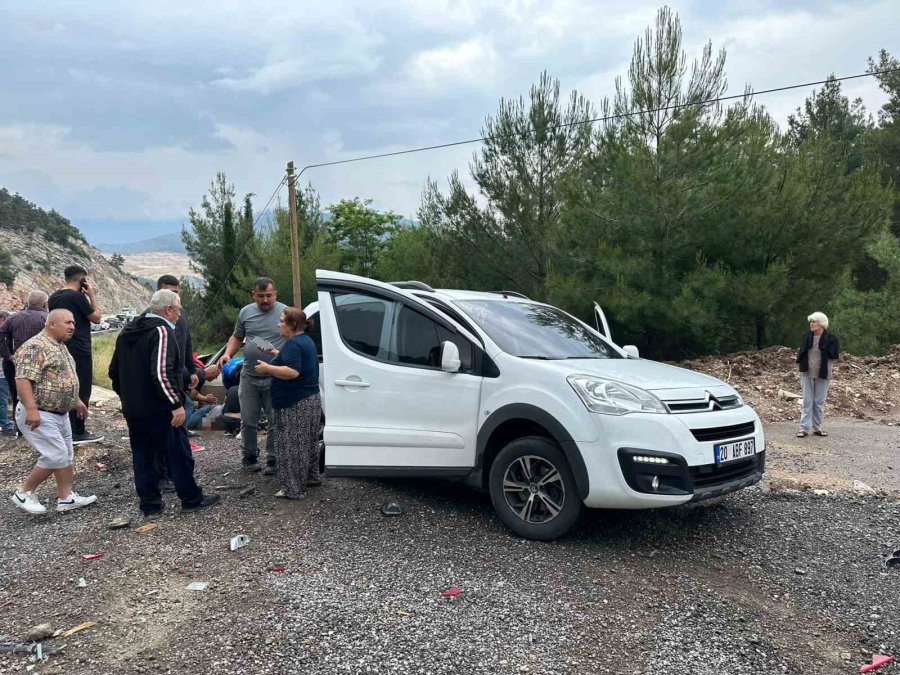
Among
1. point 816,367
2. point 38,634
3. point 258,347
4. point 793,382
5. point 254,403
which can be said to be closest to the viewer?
point 38,634

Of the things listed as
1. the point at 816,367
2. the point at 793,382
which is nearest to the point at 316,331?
the point at 816,367

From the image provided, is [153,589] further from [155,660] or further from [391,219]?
[391,219]

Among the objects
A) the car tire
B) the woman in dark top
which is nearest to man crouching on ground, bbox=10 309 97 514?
the woman in dark top

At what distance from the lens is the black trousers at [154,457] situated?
5293 millimetres

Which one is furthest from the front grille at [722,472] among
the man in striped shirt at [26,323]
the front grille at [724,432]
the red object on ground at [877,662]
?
the man in striped shirt at [26,323]

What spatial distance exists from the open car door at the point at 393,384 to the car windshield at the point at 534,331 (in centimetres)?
30

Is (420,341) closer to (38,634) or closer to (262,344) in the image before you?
(262,344)

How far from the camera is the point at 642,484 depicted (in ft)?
13.6

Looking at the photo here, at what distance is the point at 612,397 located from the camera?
4.33 meters

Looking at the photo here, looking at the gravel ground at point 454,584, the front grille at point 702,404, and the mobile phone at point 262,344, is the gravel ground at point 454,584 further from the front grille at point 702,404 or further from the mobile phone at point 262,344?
the mobile phone at point 262,344

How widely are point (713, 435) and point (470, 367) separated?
5.53ft

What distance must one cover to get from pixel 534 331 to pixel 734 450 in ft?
5.55

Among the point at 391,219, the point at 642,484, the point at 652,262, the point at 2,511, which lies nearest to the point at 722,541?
the point at 642,484

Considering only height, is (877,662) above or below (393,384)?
below
